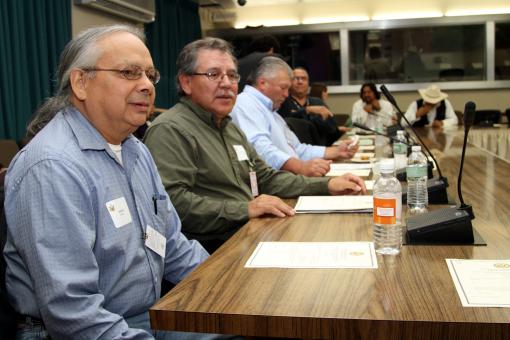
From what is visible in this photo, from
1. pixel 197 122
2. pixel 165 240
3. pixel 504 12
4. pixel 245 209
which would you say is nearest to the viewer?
pixel 165 240

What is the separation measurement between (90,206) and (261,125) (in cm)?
211

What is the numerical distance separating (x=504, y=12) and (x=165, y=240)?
9240 mm

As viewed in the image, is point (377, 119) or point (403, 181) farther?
point (377, 119)

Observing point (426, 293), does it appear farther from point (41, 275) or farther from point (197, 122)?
point (197, 122)

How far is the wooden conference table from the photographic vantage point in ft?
3.00

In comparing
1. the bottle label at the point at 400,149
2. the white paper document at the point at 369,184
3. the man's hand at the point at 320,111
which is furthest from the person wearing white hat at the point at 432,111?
the white paper document at the point at 369,184

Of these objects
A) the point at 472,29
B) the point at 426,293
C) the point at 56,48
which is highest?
the point at 472,29

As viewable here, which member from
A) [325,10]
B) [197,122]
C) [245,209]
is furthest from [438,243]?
[325,10]

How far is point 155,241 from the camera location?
142cm

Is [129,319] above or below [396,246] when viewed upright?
below

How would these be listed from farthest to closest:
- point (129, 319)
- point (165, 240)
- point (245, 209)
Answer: point (245, 209) → point (165, 240) → point (129, 319)

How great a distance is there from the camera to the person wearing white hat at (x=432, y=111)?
686 centimetres

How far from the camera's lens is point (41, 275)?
3.60 ft

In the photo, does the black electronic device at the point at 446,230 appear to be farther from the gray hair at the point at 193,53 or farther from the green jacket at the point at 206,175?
the gray hair at the point at 193,53
